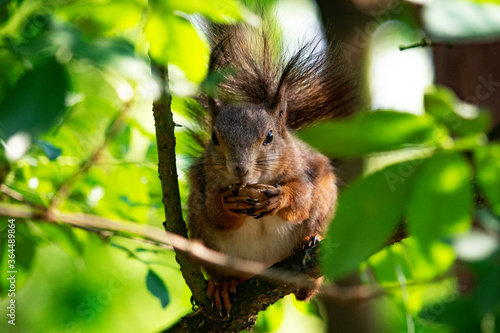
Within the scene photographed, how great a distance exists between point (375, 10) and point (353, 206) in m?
2.68

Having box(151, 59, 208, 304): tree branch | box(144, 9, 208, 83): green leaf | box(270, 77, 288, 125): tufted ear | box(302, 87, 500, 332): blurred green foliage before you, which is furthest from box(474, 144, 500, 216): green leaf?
box(270, 77, 288, 125): tufted ear

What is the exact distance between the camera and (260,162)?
64.3 inches

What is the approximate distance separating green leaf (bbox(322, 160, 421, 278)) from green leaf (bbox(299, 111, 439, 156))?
1.0 inches

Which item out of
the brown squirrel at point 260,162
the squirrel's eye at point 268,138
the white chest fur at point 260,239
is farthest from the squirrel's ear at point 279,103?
the white chest fur at point 260,239

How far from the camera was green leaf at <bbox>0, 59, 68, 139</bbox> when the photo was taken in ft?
1.58

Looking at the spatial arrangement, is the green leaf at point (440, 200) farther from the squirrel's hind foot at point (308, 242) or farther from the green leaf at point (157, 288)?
the squirrel's hind foot at point (308, 242)

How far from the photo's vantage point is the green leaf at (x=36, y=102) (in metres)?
0.48

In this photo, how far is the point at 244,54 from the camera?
175cm

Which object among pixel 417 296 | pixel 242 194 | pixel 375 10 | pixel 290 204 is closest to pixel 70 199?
pixel 242 194

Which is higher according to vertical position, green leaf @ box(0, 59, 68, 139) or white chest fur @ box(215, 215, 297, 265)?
green leaf @ box(0, 59, 68, 139)

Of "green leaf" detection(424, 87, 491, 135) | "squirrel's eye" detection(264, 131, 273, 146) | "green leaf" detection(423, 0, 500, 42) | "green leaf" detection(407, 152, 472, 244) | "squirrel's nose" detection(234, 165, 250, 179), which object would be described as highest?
"green leaf" detection(423, 0, 500, 42)

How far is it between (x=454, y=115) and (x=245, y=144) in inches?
43.7

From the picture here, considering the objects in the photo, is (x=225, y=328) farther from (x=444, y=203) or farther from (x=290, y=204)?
(x=444, y=203)

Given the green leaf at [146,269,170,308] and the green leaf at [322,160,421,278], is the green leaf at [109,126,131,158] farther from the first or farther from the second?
the green leaf at [322,160,421,278]
